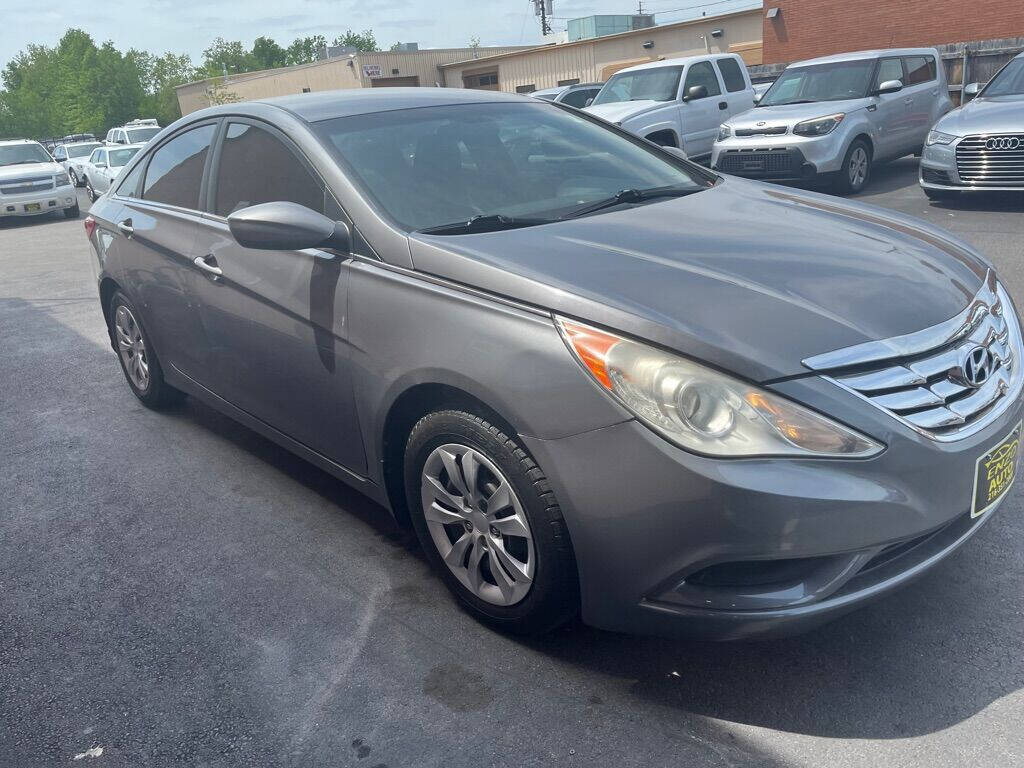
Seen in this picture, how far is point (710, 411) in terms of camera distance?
2346mm

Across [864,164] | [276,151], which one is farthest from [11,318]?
[864,164]

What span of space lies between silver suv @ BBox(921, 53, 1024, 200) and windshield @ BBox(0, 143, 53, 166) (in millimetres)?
17187

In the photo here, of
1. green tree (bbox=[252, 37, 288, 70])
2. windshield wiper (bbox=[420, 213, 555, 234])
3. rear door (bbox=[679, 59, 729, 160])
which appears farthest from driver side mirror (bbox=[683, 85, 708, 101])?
green tree (bbox=[252, 37, 288, 70])

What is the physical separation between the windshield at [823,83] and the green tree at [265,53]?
379ft

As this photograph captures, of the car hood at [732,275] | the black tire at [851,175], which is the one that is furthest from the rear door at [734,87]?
the car hood at [732,275]

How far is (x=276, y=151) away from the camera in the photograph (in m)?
3.71

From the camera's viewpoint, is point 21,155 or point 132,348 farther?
point 21,155

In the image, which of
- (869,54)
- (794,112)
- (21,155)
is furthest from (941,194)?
(21,155)

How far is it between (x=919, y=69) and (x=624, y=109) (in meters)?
3.82

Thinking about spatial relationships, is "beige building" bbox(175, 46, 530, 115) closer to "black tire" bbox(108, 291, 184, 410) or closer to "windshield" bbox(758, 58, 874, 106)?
"windshield" bbox(758, 58, 874, 106)

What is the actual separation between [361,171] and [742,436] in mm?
1732

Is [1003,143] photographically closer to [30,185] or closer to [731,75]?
[731,75]

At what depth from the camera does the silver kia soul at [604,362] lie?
92.0 inches

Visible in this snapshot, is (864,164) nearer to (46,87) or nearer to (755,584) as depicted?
(755,584)
